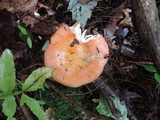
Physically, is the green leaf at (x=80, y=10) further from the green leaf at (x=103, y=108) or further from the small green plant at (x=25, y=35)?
the green leaf at (x=103, y=108)

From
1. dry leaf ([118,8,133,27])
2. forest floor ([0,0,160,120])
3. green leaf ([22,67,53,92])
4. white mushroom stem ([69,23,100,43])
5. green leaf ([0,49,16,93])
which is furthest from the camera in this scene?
dry leaf ([118,8,133,27])

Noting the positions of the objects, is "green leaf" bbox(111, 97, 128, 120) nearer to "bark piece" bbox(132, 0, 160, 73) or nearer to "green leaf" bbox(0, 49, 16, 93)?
"bark piece" bbox(132, 0, 160, 73)

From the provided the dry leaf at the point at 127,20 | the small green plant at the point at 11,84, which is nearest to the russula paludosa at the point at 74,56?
the small green plant at the point at 11,84

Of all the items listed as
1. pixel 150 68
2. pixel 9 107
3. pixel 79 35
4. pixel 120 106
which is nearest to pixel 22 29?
pixel 79 35

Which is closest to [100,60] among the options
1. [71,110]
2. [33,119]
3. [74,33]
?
[74,33]

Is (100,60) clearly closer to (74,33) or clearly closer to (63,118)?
(74,33)

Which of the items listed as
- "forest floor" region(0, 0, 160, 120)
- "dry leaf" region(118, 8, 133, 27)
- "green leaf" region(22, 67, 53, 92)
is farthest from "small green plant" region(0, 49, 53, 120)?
"dry leaf" region(118, 8, 133, 27)
